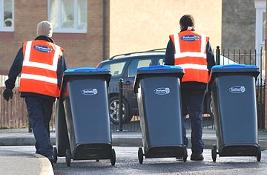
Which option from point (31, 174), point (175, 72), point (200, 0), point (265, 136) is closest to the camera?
point (31, 174)

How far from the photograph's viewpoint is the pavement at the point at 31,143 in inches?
383

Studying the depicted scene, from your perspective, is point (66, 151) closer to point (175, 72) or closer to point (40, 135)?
point (40, 135)

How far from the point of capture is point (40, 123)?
37.6 feet

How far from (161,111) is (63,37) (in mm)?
20534

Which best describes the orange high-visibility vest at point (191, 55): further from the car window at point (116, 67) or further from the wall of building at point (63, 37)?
the wall of building at point (63, 37)

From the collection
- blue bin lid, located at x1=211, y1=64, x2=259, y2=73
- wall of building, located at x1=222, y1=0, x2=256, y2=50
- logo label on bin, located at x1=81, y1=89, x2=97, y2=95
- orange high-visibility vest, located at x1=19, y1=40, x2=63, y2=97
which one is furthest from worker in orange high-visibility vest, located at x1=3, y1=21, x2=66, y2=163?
wall of building, located at x1=222, y1=0, x2=256, y2=50

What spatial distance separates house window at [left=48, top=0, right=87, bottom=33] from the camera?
31.8m

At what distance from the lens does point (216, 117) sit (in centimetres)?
1162

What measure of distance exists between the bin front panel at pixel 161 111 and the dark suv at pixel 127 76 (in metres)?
9.02

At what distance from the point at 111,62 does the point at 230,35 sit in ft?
74.5

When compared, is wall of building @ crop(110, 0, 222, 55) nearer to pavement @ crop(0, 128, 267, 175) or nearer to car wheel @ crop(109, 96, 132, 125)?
car wheel @ crop(109, 96, 132, 125)

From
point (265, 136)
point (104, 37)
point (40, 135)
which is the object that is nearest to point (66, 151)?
point (40, 135)

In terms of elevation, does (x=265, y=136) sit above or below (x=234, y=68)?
below

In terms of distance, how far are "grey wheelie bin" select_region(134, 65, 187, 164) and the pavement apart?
1321 millimetres
